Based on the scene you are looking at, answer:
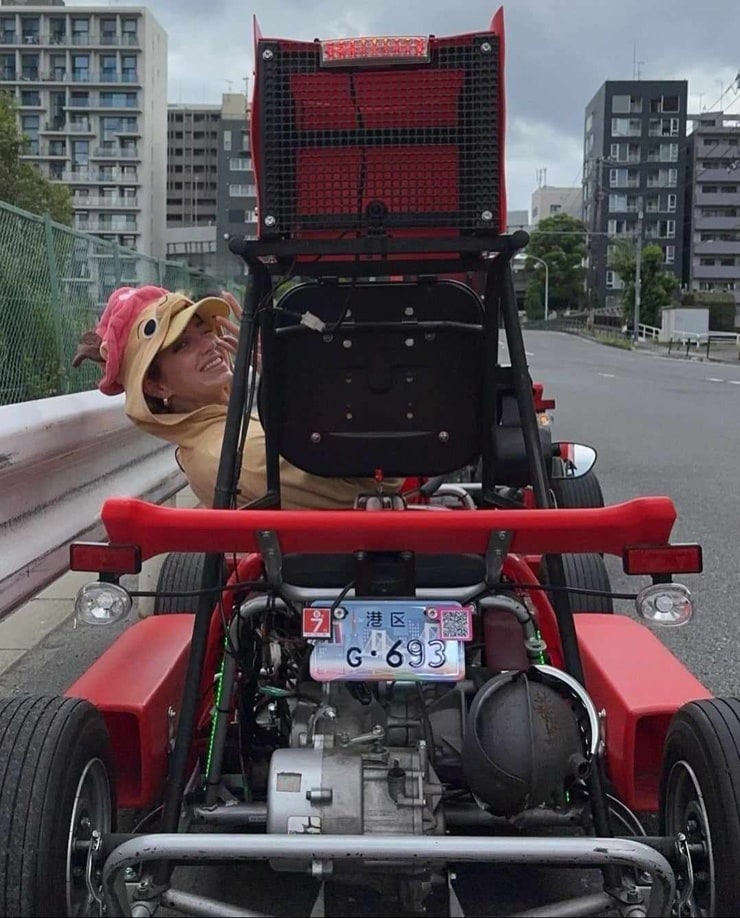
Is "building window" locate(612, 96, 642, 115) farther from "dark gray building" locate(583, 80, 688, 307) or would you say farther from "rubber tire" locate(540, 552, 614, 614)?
"rubber tire" locate(540, 552, 614, 614)

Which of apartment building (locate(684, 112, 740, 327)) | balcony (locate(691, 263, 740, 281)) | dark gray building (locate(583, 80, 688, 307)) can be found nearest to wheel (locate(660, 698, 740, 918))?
dark gray building (locate(583, 80, 688, 307))

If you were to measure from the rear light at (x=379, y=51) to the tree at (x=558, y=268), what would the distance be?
9696 centimetres

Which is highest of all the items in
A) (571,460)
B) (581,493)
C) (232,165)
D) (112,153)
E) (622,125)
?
(622,125)

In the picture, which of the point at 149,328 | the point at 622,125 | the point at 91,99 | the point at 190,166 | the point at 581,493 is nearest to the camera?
the point at 149,328

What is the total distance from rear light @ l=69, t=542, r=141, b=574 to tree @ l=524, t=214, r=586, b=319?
9740cm

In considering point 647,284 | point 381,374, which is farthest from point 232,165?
point 381,374

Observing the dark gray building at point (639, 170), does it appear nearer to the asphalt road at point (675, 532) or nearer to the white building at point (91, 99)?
the white building at point (91, 99)

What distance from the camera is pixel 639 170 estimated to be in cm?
10456

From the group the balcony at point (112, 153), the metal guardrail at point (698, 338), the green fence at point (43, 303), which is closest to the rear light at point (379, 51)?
the green fence at point (43, 303)

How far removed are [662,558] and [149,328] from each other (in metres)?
1.93

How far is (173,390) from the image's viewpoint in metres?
3.51

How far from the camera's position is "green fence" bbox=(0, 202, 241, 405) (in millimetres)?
6559

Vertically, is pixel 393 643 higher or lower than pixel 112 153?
lower

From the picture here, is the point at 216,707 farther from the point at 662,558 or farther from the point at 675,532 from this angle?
the point at 675,532
